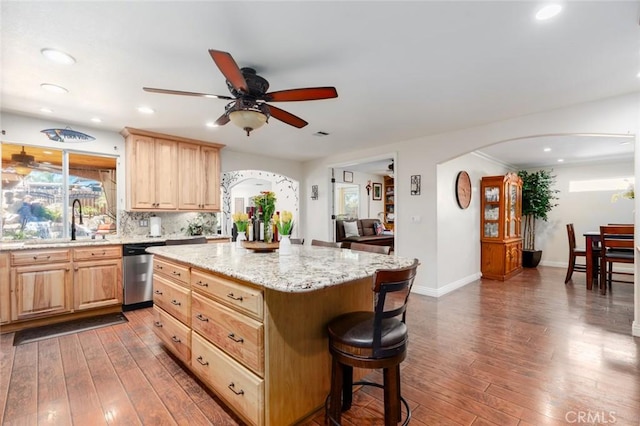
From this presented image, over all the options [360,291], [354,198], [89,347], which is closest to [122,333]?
[89,347]

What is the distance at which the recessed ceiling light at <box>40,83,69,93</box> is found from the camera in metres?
2.64

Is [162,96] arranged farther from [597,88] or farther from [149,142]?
[597,88]

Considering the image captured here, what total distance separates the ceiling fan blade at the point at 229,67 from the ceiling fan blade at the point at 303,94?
21 cm

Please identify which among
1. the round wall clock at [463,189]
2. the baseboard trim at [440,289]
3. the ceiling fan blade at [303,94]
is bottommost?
the baseboard trim at [440,289]

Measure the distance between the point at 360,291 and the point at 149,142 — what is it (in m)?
3.81

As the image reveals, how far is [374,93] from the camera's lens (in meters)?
2.84

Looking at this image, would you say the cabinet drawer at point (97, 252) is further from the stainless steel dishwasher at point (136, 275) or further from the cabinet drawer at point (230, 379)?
the cabinet drawer at point (230, 379)

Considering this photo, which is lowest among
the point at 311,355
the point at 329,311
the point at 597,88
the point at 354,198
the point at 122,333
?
the point at 122,333

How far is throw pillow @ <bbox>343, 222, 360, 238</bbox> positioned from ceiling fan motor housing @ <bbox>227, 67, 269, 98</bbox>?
18.5 ft

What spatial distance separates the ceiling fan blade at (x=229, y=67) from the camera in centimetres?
158

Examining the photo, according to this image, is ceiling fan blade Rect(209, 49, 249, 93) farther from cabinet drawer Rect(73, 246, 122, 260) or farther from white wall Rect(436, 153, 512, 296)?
white wall Rect(436, 153, 512, 296)

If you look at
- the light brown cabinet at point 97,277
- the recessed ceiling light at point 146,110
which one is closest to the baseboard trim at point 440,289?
the light brown cabinet at point 97,277

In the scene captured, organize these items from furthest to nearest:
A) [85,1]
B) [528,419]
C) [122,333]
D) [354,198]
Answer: [354,198] → [122,333] → [528,419] → [85,1]

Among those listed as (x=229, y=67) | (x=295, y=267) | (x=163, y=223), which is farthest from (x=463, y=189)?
(x=163, y=223)
